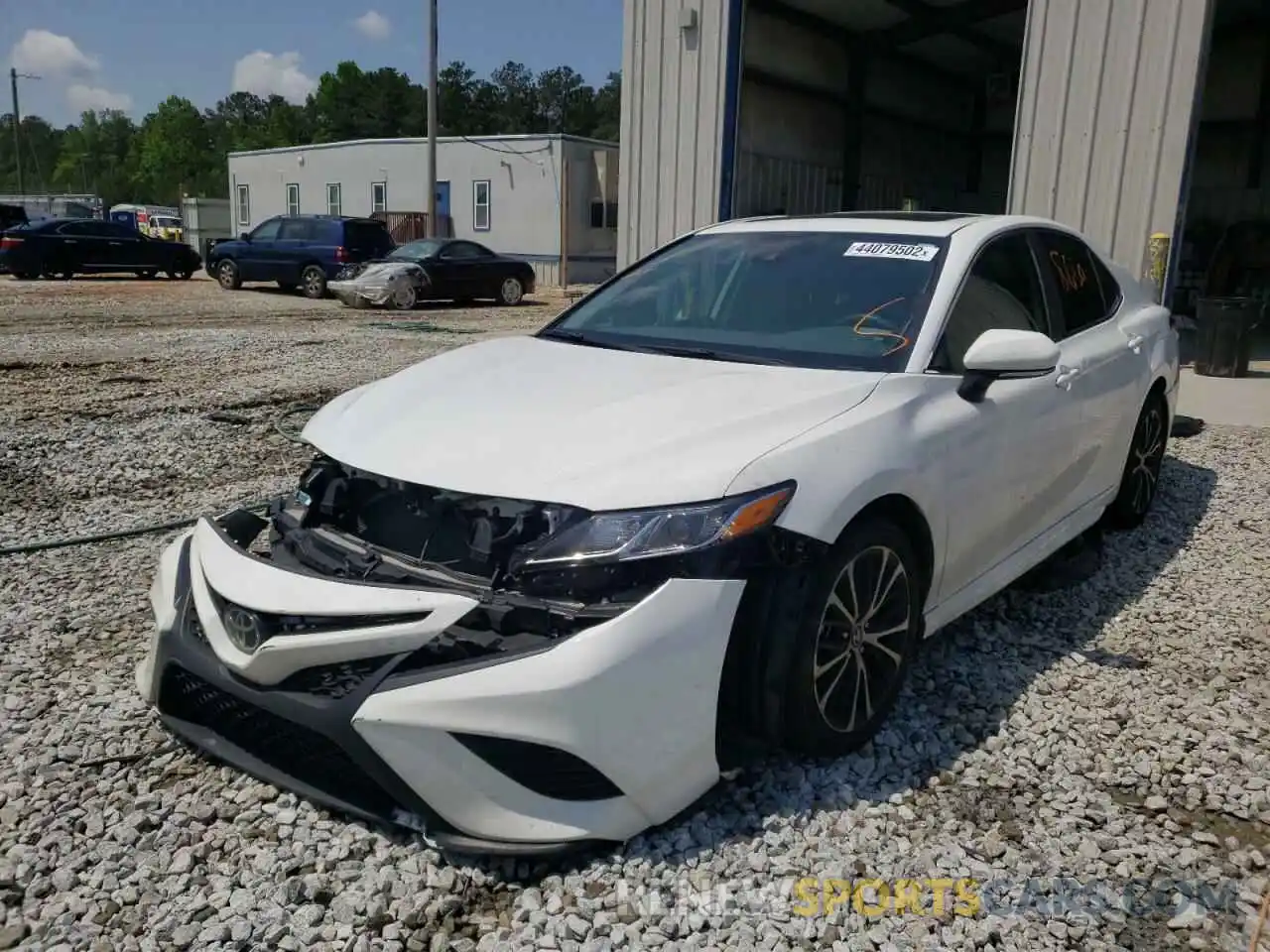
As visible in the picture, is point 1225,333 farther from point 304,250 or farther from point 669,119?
point 304,250

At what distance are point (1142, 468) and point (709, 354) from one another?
282 centimetres

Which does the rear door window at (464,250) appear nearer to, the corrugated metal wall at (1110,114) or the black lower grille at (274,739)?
the corrugated metal wall at (1110,114)

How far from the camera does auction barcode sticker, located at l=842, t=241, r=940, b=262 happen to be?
3.60 meters

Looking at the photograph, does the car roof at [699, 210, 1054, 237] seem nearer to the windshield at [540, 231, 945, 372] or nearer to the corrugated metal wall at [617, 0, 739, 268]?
the windshield at [540, 231, 945, 372]

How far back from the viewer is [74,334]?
42.3ft

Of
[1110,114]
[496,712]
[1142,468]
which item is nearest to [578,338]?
[496,712]

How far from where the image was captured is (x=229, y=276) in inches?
849

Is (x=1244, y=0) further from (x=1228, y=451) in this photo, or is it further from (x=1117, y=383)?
(x=1117, y=383)

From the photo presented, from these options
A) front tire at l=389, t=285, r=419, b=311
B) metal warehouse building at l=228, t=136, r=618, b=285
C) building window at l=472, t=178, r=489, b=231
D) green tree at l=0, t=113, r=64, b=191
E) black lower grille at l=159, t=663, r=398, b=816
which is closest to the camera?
black lower grille at l=159, t=663, r=398, b=816

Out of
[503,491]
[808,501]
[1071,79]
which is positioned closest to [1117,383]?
[808,501]

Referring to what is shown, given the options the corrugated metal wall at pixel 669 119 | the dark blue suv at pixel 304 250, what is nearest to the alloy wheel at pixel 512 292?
the dark blue suv at pixel 304 250

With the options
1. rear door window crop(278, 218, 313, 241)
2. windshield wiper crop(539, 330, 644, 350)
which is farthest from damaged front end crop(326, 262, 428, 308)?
windshield wiper crop(539, 330, 644, 350)

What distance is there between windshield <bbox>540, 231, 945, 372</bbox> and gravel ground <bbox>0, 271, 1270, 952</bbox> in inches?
46.3

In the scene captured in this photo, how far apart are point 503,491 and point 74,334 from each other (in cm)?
1252
